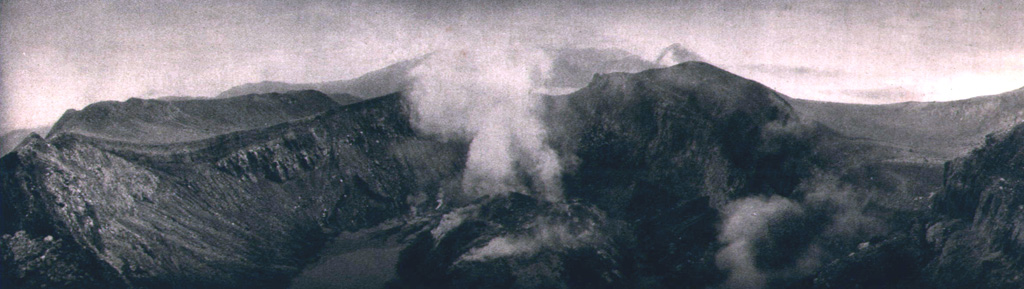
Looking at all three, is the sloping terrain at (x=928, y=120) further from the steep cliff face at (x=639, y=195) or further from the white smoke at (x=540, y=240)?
the white smoke at (x=540, y=240)

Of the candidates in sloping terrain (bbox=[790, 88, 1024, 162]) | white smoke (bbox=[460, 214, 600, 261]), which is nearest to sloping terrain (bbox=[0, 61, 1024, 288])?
white smoke (bbox=[460, 214, 600, 261])

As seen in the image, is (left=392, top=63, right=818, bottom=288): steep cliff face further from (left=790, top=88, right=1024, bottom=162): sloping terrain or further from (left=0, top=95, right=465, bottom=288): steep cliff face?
(left=0, top=95, right=465, bottom=288): steep cliff face

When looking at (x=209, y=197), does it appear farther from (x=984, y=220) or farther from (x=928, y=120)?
(x=928, y=120)

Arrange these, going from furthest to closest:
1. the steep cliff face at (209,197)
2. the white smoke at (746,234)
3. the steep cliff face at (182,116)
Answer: the steep cliff face at (182,116)
the white smoke at (746,234)
the steep cliff face at (209,197)

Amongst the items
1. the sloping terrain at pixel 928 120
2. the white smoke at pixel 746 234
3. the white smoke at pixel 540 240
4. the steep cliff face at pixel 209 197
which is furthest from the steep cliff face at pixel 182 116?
the sloping terrain at pixel 928 120

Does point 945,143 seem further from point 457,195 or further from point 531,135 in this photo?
point 457,195

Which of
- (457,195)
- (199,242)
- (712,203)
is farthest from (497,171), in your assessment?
(199,242)
